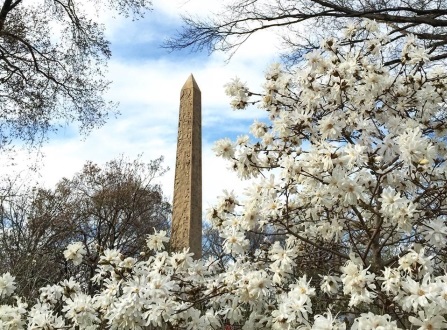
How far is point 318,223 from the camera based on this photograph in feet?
10.5

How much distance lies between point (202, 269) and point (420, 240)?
1.17 meters

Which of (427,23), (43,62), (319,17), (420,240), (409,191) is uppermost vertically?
(43,62)

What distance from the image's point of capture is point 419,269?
2.15 meters

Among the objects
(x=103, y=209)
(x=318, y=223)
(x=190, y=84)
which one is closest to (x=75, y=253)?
(x=318, y=223)

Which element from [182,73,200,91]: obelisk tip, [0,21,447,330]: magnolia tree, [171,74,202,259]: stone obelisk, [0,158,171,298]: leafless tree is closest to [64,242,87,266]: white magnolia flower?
[0,21,447,330]: magnolia tree

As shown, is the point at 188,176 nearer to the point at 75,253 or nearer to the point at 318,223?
the point at 318,223

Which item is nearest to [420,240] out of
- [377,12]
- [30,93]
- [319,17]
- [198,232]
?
[198,232]

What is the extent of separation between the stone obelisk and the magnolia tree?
3440mm

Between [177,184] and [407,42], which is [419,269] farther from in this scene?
[177,184]

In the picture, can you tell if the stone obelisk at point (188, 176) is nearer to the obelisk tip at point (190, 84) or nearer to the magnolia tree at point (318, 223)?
the obelisk tip at point (190, 84)

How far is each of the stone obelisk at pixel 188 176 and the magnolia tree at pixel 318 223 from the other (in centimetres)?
344

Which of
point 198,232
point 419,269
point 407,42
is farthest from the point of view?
point 198,232

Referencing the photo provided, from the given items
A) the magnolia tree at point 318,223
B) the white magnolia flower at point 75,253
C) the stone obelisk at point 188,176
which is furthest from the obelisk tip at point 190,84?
the white magnolia flower at point 75,253

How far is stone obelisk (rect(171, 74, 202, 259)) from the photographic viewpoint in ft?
22.0
